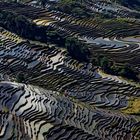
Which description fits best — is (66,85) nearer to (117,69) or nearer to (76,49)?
(117,69)

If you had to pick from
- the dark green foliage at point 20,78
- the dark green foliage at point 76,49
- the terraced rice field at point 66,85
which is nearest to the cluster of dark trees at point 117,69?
the terraced rice field at point 66,85

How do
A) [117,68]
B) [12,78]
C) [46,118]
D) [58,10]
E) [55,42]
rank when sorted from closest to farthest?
[46,118]
[12,78]
[117,68]
[55,42]
[58,10]

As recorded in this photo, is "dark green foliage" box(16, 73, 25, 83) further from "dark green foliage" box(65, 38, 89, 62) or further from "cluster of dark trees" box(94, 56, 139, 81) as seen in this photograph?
"dark green foliage" box(65, 38, 89, 62)

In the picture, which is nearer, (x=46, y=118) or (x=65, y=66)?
(x=46, y=118)

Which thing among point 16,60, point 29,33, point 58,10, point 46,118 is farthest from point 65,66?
point 58,10

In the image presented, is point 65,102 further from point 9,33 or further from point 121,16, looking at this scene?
point 121,16

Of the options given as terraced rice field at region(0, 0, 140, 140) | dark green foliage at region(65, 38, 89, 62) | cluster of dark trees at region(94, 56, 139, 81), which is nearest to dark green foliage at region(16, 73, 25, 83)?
terraced rice field at region(0, 0, 140, 140)

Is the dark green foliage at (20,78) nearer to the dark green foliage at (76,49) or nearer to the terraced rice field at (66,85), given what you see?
the terraced rice field at (66,85)

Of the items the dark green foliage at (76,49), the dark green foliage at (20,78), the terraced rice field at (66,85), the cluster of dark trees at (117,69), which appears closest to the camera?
the terraced rice field at (66,85)
